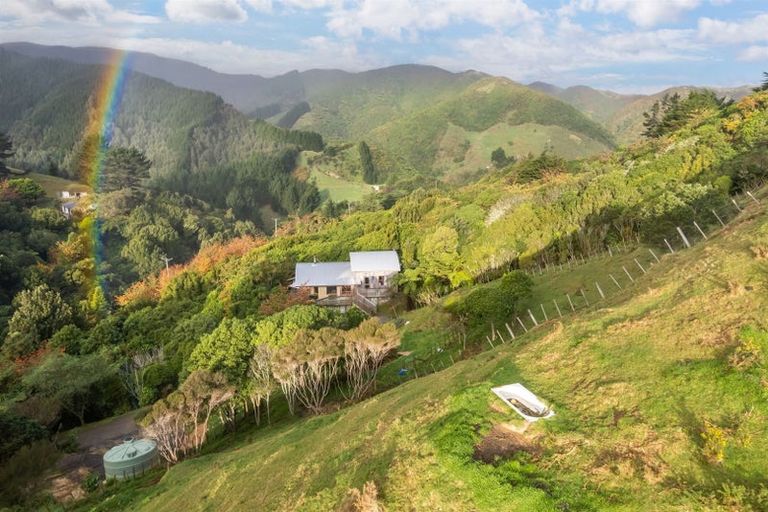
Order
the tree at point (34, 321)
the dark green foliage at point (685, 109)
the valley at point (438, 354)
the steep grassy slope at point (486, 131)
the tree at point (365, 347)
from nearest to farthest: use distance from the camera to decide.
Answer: the valley at point (438, 354)
the tree at point (365, 347)
the tree at point (34, 321)
the dark green foliage at point (685, 109)
the steep grassy slope at point (486, 131)

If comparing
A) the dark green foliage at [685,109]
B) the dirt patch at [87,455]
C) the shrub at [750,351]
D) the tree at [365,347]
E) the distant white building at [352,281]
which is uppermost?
the dark green foliage at [685,109]

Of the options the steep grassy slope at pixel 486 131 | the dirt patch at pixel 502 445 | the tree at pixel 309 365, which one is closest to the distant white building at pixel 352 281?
the tree at pixel 309 365

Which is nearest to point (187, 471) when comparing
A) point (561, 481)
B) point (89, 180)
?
point (561, 481)

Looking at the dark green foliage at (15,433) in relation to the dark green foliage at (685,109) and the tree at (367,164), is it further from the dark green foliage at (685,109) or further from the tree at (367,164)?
the tree at (367,164)

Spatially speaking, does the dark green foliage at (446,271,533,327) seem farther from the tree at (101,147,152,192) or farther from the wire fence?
the tree at (101,147,152,192)

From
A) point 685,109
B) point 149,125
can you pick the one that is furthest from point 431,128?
point 685,109

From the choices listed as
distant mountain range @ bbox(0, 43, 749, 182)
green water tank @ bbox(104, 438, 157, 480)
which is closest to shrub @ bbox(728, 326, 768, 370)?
green water tank @ bbox(104, 438, 157, 480)

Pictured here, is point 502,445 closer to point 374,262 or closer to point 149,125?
point 374,262
